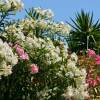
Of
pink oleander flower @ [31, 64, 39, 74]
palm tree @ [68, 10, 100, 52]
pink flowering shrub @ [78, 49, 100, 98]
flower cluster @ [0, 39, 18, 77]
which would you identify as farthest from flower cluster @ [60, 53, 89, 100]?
palm tree @ [68, 10, 100, 52]

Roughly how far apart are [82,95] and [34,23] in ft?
6.39

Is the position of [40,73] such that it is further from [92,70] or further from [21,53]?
[92,70]

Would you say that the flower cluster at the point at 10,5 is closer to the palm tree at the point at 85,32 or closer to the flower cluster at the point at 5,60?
the flower cluster at the point at 5,60

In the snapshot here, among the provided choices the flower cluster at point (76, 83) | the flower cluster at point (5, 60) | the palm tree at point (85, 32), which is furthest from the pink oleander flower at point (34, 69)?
the palm tree at point (85, 32)

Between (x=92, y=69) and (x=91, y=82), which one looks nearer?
(x=91, y=82)

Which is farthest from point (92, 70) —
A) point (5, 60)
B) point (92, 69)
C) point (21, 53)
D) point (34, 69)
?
point (5, 60)

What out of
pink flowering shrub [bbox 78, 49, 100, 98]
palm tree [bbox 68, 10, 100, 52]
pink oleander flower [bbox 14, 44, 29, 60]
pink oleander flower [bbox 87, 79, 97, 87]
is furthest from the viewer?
palm tree [bbox 68, 10, 100, 52]

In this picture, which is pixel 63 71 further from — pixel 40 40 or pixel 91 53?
pixel 91 53

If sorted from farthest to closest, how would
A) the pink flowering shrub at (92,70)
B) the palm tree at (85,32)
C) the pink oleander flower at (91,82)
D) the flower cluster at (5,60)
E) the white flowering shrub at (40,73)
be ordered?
1. the palm tree at (85,32)
2. the pink flowering shrub at (92,70)
3. the pink oleander flower at (91,82)
4. the white flowering shrub at (40,73)
5. the flower cluster at (5,60)

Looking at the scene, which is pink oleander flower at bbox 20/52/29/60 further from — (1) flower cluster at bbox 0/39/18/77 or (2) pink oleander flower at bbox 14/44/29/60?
(1) flower cluster at bbox 0/39/18/77

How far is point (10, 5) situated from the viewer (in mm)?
11000

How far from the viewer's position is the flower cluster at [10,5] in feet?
35.7

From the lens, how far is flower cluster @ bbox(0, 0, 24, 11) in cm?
1088

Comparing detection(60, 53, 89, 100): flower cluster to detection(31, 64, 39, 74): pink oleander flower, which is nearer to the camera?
detection(31, 64, 39, 74): pink oleander flower
